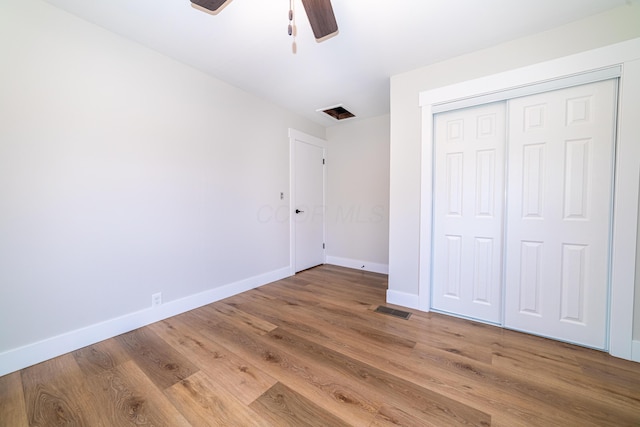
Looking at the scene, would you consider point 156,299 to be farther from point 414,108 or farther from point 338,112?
point 338,112

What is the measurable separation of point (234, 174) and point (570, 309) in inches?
135

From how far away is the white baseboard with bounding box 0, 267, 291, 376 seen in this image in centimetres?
158

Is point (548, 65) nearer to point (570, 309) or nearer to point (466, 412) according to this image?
point (570, 309)

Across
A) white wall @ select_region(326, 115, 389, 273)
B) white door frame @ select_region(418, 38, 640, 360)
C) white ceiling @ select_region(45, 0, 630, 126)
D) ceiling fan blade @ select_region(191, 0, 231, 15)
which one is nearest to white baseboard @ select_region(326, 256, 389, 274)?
white wall @ select_region(326, 115, 389, 273)

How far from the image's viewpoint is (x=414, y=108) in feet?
8.07

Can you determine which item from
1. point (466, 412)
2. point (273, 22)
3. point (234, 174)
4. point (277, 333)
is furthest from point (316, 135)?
point (466, 412)

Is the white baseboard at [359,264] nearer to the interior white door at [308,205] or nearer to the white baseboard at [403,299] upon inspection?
the interior white door at [308,205]

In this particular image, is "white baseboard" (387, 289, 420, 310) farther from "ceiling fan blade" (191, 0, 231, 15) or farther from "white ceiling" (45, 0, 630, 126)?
"ceiling fan blade" (191, 0, 231, 15)

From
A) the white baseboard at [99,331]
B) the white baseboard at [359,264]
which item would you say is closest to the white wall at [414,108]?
the white baseboard at [359,264]

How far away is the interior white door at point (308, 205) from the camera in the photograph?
12.3 feet

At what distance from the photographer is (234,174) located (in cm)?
288

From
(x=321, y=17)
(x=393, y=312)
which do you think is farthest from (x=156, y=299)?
(x=321, y=17)

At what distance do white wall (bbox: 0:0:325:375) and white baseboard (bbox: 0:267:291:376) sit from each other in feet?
0.04

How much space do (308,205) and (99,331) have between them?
Result: 281cm
